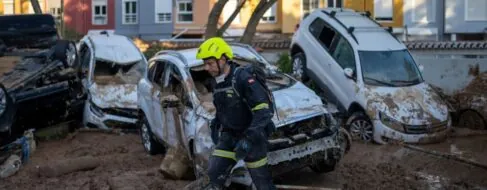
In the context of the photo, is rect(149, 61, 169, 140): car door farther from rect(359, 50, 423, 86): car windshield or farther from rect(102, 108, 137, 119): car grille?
rect(359, 50, 423, 86): car windshield

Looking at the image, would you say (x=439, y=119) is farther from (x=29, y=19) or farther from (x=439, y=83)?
(x=29, y=19)

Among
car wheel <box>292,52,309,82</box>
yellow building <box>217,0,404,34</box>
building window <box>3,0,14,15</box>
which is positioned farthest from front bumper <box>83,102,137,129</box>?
building window <box>3,0,14,15</box>

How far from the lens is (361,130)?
37.0ft

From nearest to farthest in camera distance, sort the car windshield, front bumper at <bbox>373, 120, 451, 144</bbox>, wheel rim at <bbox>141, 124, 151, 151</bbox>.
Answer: wheel rim at <bbox>141, 124, 151, 151</bbox> → front bumper at <bbox>373, 120, 451, 144</bbox> → the car windshield

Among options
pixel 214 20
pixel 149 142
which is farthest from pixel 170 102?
pixel 214 20

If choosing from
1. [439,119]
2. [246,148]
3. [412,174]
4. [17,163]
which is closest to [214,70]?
[246,148]

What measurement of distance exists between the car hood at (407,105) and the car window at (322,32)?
1756 millimetres

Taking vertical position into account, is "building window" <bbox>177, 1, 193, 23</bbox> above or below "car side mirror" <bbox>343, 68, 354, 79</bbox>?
above

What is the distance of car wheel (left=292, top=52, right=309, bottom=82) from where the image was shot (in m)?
13.4

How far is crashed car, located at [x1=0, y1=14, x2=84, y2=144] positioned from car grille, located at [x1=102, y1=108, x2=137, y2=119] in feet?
1.83

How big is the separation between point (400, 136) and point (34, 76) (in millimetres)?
6091

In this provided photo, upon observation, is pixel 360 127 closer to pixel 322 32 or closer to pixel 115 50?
pixel 322 32

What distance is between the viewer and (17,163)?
9242 millimetres

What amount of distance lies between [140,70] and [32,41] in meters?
2.19
